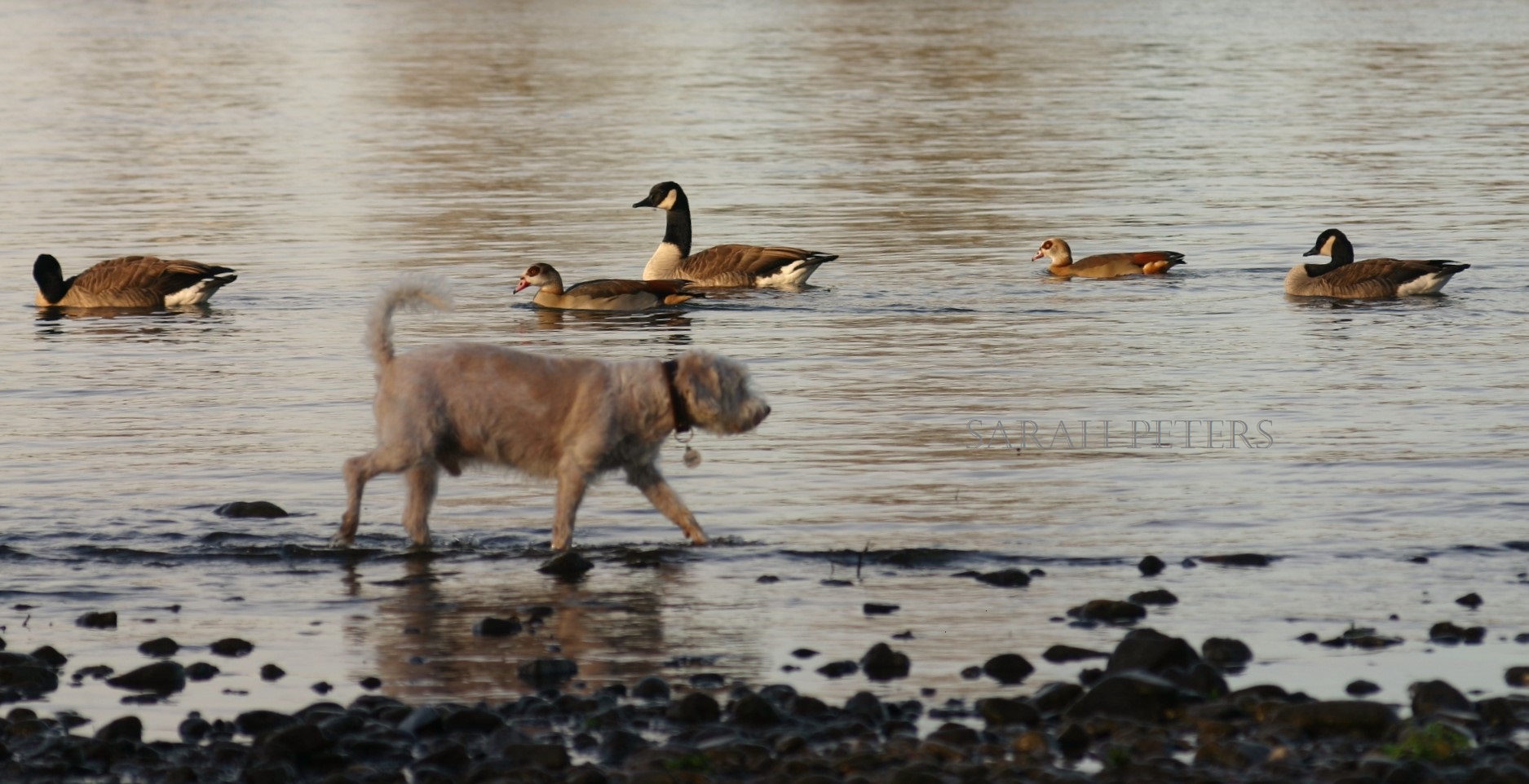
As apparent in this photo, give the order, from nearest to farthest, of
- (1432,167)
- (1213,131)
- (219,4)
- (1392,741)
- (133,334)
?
(1392,741), (133,334), (1432,167), (1213,131), (219,4)

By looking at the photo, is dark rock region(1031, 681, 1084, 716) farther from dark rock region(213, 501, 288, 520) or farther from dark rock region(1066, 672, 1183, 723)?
dark rock region(213, 501, 288, 520)

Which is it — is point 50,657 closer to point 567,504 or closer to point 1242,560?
point 567,504

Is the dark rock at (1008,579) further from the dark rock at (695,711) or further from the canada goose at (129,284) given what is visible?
the canada goose at (129,284)

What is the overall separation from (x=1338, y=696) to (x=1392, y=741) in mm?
791

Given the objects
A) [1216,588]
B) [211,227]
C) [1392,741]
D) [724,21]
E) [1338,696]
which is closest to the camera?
[1392,741]

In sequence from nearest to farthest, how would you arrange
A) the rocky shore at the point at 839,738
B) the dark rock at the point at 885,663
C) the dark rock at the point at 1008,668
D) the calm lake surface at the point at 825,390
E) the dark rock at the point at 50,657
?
the rocky shore at the point at 839,738 < the dark rock at the point at 1008,668 < the dark rock at the point at 885,663 < the dark rock at the point at 50,657 < the calm lake surface at the point at 825,390

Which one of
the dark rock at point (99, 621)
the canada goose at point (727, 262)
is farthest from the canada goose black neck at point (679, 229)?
the dark rock at point (99, 621)

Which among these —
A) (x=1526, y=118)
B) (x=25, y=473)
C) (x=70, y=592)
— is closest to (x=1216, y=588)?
(x=70, y=592)

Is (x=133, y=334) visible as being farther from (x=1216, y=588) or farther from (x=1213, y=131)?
(x=1213, y=131)

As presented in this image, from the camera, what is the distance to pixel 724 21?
94438mm

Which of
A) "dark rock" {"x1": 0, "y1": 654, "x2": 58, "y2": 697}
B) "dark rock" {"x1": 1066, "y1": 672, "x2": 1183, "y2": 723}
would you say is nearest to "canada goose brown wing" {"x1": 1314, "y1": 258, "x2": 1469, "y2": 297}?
"dark rock" {"x1": 1066, "y1": 672, "x2": 1183, "y2": 723}

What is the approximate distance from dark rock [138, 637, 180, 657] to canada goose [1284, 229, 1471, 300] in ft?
49.8

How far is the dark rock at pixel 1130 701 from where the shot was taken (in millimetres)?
8273

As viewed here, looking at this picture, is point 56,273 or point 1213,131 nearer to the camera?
point 56,273
